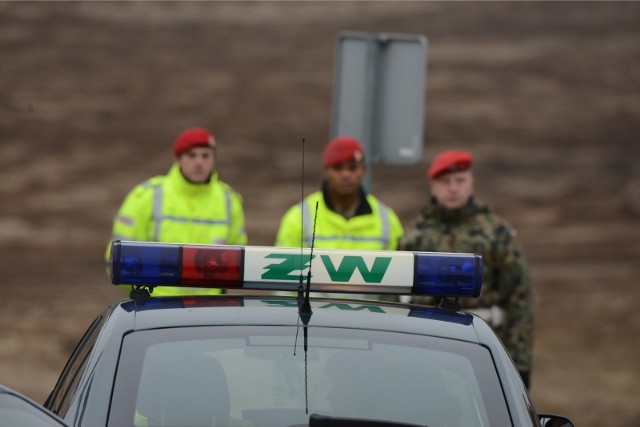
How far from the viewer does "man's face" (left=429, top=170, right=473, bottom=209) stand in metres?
8.25

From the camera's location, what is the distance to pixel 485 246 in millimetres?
8188

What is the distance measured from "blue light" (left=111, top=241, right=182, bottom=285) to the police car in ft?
0.64

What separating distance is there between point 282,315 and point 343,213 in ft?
13.4

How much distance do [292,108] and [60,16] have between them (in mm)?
4581

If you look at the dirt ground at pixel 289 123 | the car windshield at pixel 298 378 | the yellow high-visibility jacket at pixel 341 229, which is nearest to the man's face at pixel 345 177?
the yellow high-visibility jacket at pixel 341 229

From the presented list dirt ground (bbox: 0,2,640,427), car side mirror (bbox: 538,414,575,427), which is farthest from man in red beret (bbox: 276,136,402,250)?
dirt ground (bbox: 0,2,640,427)

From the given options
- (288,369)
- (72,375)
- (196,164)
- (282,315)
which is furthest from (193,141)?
(288,369)

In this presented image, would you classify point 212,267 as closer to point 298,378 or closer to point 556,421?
point 298,378

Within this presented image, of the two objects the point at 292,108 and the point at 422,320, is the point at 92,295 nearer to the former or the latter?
the point at 292,108

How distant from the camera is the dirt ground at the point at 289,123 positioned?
17.4 meters

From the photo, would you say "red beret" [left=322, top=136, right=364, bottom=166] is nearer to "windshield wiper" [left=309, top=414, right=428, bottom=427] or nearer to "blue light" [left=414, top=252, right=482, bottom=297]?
"blue light" [left=414, top=252, right=482, bottom=297]

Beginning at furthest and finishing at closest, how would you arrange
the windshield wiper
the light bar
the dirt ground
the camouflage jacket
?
the dirt ground < the camouflage jacket < the light bar < the windshield wiper

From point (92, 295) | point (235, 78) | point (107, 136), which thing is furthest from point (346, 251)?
point (235, 78)

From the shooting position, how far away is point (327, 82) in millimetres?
23891
